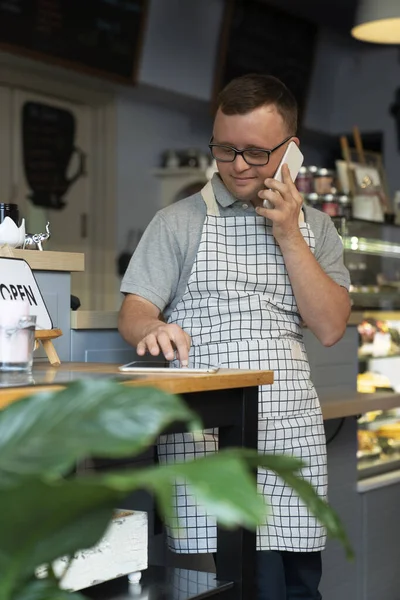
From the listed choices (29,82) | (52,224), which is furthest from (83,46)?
(52,224)

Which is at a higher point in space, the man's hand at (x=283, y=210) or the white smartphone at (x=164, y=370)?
the man's hand at (x=283, y=210)

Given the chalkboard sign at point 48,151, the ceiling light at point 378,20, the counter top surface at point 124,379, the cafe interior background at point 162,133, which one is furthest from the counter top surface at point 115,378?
the chalkboard sign at point 48,151

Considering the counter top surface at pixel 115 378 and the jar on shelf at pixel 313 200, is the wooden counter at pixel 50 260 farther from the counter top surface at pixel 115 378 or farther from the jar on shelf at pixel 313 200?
the jar on shelf at pixel 313 200

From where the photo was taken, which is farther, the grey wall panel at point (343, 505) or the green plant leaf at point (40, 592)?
the grey wall panel at point (343, 505)

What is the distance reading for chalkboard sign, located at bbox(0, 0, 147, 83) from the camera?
4125 millimetres

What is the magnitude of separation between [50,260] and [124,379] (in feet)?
2.37

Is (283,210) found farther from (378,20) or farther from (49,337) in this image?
(378,20)

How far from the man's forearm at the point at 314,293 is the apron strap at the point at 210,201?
170mm

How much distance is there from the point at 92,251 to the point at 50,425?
4521 millimetres

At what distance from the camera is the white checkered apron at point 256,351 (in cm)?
175

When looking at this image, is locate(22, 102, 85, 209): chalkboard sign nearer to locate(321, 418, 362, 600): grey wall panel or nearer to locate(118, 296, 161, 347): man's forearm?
locate(321, 418, 362, 600): grey wall panel

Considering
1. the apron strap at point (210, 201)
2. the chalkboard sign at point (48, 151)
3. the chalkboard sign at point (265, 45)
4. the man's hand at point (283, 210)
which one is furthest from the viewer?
the chalkboard sign at point (265, 45)

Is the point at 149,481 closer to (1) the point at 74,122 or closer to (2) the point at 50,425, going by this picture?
(2) the point at 50,425

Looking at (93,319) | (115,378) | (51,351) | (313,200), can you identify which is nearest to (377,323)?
(313,200)
